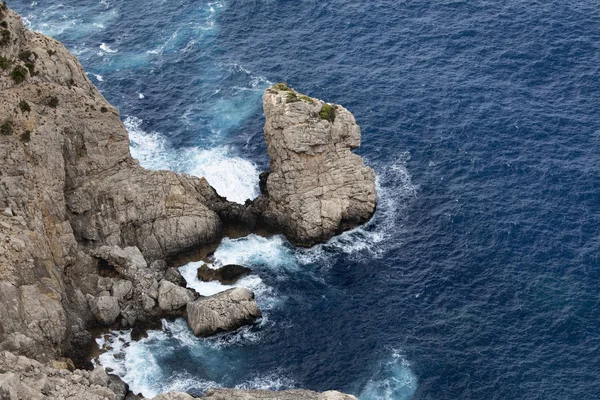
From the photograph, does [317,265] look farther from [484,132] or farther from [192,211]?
[484,132]

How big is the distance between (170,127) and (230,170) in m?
16.9

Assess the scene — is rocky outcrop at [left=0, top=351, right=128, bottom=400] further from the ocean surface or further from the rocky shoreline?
the ocean surface

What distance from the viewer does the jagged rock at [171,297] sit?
447 feet

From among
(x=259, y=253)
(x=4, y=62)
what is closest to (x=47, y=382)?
(x=4, y=62)

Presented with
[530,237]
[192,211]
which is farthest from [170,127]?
[530,237]

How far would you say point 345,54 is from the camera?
7313 inches

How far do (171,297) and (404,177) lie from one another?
45.8 meters

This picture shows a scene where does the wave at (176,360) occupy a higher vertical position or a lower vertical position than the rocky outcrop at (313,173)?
lower

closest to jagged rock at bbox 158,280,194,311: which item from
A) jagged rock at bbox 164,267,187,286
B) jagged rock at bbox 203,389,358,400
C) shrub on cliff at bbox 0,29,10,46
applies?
jagged rock at bbox 164,267,187,286

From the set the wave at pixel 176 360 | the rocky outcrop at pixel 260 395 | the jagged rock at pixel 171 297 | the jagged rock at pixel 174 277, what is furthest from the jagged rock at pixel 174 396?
the jagged rock at pixel 174 277

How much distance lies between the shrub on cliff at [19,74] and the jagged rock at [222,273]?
36422 millimetres

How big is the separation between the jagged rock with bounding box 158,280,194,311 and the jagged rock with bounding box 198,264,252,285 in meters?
6.22

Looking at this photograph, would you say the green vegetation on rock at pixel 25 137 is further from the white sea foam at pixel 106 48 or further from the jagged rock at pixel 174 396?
the white sea foam at pixel 106 48

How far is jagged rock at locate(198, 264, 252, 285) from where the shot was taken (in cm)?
14250
